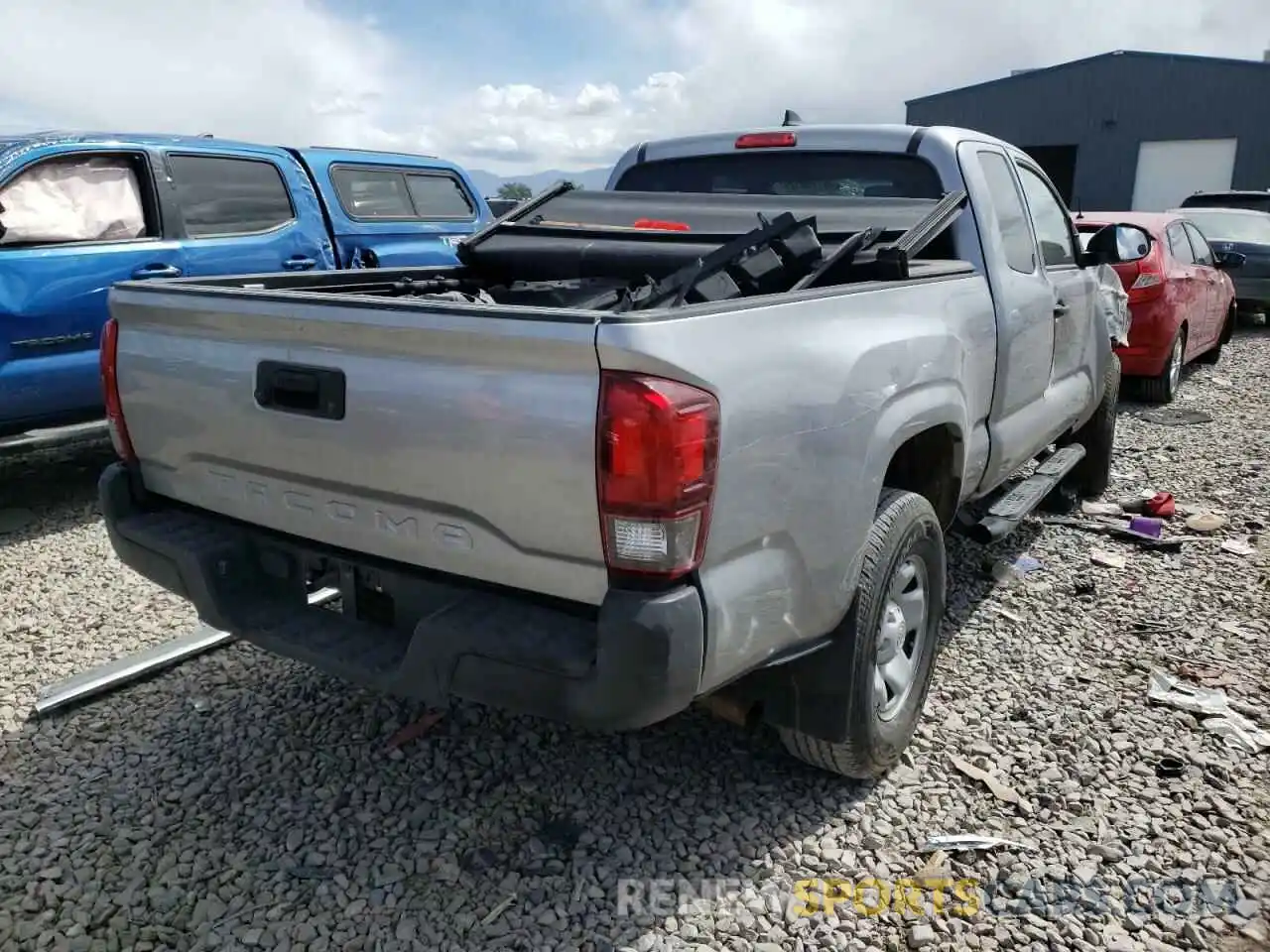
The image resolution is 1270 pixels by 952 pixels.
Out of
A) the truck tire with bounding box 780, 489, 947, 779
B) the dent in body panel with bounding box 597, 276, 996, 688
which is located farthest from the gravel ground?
the dent in body panel with bounding box 597, 276, 996, 688

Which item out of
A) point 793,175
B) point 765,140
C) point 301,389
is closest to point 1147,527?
point 793,175

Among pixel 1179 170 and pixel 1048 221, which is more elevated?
pixel 1179 170

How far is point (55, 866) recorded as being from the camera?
260cm

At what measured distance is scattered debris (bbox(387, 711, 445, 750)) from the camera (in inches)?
124

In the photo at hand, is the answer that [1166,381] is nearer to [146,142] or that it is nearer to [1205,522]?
[1205,522]

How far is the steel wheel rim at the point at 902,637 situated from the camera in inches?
113

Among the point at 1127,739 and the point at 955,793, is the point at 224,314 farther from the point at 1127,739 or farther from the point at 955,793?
the point at 1127,739

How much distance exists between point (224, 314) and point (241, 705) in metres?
1.51

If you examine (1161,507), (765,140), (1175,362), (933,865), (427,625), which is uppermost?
(765,140)

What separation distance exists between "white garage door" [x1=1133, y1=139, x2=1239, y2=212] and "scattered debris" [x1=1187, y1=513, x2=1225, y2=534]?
23227 mm

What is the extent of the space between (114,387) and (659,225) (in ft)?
6.66

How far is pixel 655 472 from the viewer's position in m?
1.95

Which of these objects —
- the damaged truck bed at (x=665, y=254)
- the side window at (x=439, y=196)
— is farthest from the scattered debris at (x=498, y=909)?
the side window at (x=439, y=196)

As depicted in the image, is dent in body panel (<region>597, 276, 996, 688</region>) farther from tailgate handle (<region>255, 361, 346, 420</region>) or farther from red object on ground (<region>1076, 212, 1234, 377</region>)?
red object on ground (<region>1076, 212, 1234, 377</region>)
